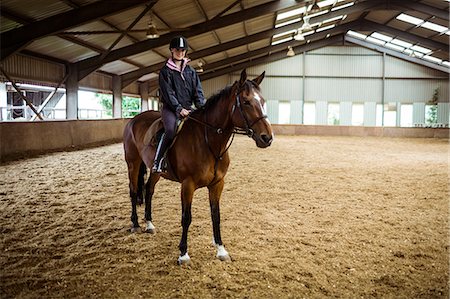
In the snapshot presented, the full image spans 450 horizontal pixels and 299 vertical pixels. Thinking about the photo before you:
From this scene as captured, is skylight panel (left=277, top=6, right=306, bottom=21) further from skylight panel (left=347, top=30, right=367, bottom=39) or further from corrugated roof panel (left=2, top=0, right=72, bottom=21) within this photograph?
corrugated roof panel (left=2, top=0, right=72, bottom=21)

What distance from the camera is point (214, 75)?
25.9m

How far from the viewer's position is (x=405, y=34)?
20.5 m

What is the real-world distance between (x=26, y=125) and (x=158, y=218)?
7.50 metres

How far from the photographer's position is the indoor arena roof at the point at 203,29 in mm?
9547

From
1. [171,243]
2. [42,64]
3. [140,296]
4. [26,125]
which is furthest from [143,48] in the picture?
[140,296]

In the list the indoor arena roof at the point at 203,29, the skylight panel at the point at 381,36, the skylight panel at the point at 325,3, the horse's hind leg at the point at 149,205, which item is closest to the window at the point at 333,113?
the indoor arena roof at the point at 203,29

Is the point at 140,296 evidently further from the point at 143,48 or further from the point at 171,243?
the point at 143,48

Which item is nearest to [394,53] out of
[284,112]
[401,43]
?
[401,43]

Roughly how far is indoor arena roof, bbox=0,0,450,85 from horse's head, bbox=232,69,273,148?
736cm

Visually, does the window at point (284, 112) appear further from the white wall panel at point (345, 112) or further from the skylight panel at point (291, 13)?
the skylight panel at point (291, 13)

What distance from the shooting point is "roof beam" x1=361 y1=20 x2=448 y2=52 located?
66.3 feet

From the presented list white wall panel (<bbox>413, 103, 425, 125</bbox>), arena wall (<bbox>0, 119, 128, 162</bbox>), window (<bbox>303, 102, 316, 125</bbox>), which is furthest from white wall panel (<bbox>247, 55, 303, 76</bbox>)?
arena wall (<bbox>0, 119, 128, 162</bbox>)

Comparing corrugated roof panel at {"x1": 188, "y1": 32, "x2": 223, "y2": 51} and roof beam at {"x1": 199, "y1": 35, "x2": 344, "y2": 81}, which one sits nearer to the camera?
corrugated roof panel at {"x1": 188, "y1": 32, "x2": 223, "y2": 51}

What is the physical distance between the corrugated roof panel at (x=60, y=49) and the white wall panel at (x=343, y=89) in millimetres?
15816
